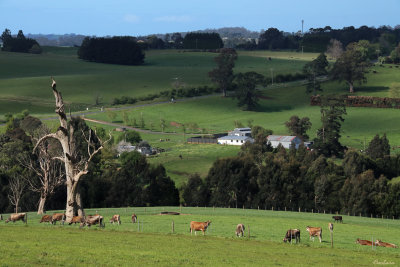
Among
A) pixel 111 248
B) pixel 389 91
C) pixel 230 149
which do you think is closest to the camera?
pixel 111 248

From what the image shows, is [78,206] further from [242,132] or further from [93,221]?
[242,132]

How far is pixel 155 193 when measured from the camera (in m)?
95.8

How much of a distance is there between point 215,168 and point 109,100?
103 meters

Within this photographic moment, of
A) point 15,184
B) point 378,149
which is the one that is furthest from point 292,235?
point 378,149

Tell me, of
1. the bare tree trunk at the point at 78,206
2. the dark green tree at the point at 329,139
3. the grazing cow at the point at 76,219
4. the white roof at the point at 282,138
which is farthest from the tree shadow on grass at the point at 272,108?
the grazing cow at the point at 76,219

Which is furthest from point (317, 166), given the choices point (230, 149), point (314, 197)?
point (230, 149)

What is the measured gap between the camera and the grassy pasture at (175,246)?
35656 millimetres

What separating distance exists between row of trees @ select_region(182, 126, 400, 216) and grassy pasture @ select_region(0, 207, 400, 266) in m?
33.8

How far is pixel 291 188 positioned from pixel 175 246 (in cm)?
5599

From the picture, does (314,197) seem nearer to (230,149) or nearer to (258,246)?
(230,149)

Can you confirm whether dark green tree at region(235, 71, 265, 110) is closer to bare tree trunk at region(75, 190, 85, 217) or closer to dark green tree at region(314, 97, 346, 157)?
dark green tree at region(314, 97, 346, 157)

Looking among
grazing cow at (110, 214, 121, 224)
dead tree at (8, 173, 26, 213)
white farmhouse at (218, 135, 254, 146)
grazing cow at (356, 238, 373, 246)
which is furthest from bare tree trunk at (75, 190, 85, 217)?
white farmhouse at (218, 135, 254, 146)

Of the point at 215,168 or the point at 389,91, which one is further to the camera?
the point at 389,91

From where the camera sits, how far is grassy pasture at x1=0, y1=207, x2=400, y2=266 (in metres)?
35.7
